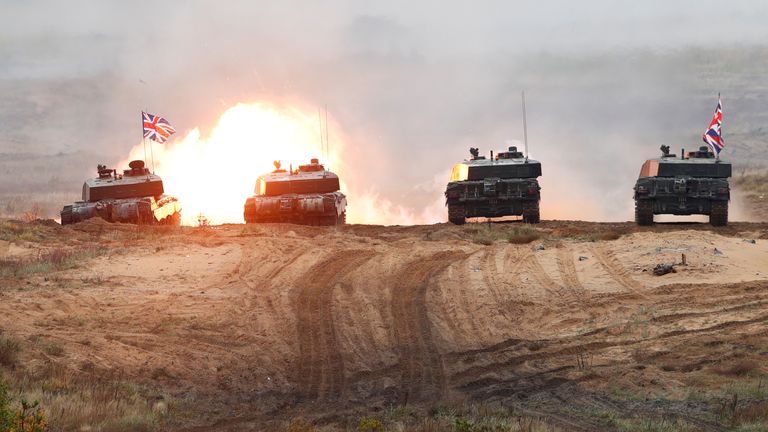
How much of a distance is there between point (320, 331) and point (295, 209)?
17.0 meters

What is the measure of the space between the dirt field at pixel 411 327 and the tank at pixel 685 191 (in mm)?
3925

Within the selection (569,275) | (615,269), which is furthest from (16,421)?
(615,269)

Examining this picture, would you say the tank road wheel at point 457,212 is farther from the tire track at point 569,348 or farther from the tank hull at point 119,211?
the tire track at point 569,348

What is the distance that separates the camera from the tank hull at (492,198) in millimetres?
36031

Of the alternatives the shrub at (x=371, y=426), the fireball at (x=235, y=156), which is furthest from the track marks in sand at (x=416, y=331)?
the fireball at (x=235, y=156)

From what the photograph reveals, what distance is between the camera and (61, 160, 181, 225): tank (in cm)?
3781

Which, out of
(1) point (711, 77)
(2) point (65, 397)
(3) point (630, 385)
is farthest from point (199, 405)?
(1) point (711, 77)

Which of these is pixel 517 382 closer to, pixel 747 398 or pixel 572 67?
pixel 747 398

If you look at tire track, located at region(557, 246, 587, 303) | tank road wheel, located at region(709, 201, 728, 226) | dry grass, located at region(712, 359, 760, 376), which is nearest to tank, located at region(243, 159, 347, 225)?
tire track, located at region(557, 246, 587, 303)

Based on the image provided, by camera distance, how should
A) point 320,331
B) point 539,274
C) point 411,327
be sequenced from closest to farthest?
point 320,331, point 411,327, point 539,274

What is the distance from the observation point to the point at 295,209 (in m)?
37.2

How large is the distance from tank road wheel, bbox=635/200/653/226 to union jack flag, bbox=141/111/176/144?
53.2 feet

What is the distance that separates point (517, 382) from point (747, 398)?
126 inches

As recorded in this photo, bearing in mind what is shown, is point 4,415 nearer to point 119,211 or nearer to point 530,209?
point 530,209
